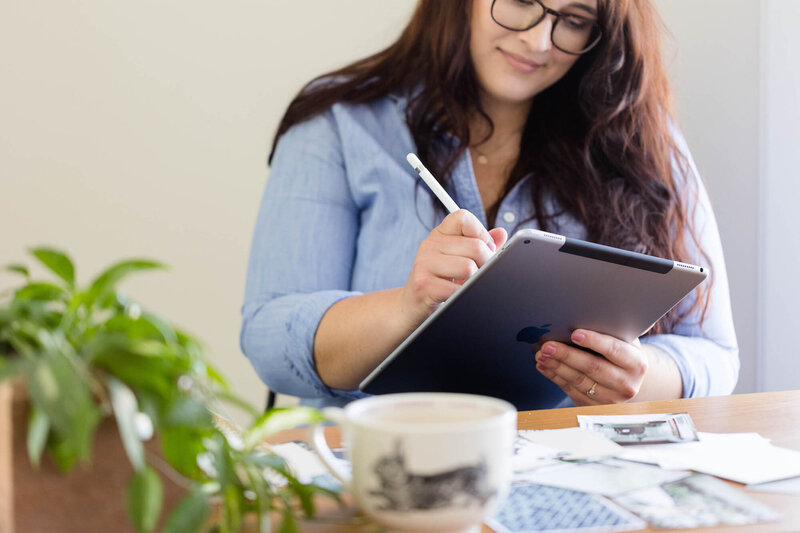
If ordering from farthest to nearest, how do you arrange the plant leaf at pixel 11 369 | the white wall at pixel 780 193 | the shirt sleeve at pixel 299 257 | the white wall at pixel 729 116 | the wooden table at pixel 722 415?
the white wall at pixel 729 116 → the white wall at pixel 780 193 → the shirt sleeve at pixel 299 257 → the wooden table at pixel 722 415 → the plant leaf at pixel 11 369

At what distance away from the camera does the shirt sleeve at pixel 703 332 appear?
112cm

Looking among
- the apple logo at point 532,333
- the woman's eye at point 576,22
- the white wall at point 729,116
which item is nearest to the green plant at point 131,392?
the apple logo at point 532,333

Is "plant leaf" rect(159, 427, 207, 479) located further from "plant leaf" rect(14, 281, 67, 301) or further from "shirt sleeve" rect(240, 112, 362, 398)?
"shirt sleeve" rect(240, 112, 362, 398)

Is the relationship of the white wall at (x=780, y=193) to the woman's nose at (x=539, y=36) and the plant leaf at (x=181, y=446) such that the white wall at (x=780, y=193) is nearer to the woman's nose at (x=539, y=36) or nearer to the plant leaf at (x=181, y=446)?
the woman's nose at (x=539, y=36)

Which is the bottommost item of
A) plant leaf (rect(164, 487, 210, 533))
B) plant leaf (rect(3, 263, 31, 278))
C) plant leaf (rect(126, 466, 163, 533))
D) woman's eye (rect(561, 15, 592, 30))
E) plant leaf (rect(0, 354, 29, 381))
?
plant leaf (rect(164, 487, 210, 533))

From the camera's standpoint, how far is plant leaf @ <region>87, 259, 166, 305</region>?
0.39m

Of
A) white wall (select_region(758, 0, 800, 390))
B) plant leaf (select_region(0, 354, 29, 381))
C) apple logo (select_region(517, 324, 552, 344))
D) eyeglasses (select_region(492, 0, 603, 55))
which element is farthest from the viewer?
white wall (select_region(758, 0, 800, 390))

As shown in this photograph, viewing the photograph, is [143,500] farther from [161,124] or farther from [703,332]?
[161,124]

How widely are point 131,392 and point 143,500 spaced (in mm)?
48

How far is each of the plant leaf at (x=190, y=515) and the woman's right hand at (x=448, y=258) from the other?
1.74 ft

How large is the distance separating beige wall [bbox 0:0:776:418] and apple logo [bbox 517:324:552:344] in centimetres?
117

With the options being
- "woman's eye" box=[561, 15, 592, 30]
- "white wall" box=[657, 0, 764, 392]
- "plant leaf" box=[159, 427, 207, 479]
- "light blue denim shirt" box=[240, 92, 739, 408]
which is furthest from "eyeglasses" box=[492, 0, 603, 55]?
"plant leaf" box=[159, 427, 207, 479]

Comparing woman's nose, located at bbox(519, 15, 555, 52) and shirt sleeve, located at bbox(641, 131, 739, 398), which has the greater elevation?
woman's nose, located at bbox(519, 15, 555, 52)

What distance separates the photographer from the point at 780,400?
32.6 inches
